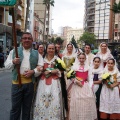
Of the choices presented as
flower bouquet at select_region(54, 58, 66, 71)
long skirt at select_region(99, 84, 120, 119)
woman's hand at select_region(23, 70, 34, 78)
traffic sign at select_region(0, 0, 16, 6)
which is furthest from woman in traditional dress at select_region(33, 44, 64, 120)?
traffic sign at select_region(0, 0, 16, 6)

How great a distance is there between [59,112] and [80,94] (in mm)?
795

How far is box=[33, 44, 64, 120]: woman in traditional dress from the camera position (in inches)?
214

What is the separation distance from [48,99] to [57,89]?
0.85ft

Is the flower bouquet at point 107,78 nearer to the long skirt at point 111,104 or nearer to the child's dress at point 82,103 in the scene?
the long skirt at point 111,104

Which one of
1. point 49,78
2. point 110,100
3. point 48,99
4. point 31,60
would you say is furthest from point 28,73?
point 110,100

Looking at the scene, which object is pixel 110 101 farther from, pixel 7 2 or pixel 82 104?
pixel 7 2

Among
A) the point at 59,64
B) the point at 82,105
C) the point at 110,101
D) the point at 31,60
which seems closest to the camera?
the point at 31,60

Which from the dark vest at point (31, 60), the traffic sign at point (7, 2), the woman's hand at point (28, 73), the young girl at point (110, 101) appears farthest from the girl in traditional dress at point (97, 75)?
the traffic sign at point (7, 2)

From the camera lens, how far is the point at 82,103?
5.98 m

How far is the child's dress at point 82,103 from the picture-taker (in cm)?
595

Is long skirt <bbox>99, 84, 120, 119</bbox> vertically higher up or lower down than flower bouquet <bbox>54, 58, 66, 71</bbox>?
lower down

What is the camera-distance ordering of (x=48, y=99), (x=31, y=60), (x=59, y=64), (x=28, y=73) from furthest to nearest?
(x=59, y=64)
(x=48, y=99)
(x=31, y=60)
(x=28, y=73)

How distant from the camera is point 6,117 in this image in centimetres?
660

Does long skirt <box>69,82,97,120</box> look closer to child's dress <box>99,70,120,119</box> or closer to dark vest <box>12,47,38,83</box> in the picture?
child's dress <box>99,70,120,119</box>
